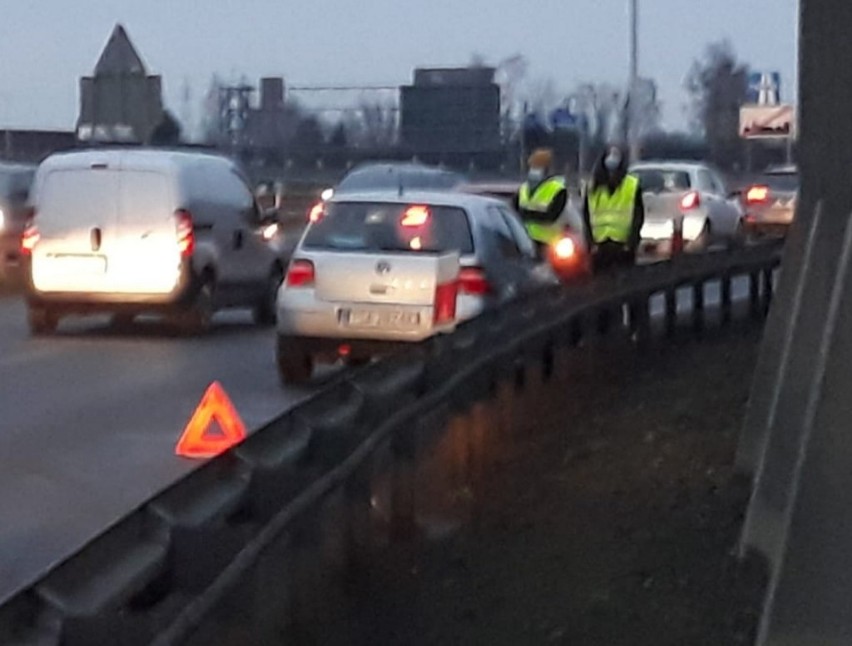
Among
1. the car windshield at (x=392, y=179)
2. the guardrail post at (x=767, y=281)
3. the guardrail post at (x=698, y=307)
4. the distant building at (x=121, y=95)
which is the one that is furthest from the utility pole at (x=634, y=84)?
the guardrail post at (x=698, y=307)

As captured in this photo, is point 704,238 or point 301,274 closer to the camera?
point 301,274

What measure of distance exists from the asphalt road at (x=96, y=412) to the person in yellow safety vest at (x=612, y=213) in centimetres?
222

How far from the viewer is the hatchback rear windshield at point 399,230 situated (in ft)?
57.1

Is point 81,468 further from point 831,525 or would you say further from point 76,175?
point 76,175

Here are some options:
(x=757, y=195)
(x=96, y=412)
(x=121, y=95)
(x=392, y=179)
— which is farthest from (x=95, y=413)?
(x=757, y=195)

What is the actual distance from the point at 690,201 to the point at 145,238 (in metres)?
17.9

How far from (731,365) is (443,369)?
26.9 feet

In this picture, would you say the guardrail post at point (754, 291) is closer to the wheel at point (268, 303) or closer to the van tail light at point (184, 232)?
the wheel at point (268, 303)

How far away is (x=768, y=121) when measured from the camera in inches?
2131

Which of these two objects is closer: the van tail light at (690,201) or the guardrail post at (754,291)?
the guardrail post at (754,291)

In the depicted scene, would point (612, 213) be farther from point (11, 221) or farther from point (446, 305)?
point (11, 221)

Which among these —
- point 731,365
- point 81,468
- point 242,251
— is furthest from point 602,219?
point 81,468

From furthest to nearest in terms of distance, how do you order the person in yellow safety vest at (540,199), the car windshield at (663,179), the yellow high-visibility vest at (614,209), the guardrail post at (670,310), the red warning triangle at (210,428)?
the car windshield at (663,179) → the guardrail post at (670,310) → the person in yellow safety vest at (540,199) → the yellow high-visibility vest at (614,209) → the red warning triangle at (210,428)

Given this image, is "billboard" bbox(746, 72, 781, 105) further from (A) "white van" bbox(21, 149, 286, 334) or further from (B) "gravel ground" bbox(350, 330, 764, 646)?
(B) "gravel ground" bbox(350, 330, 764, 646)
